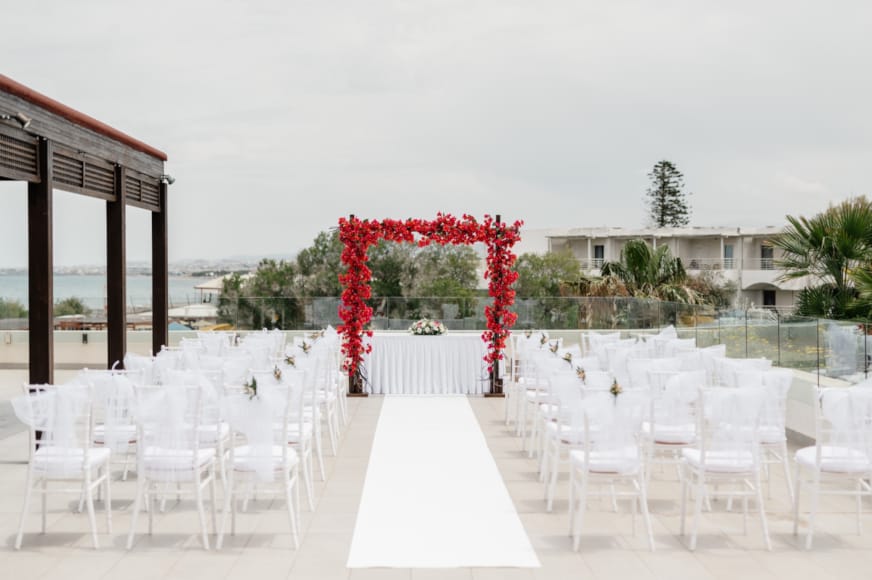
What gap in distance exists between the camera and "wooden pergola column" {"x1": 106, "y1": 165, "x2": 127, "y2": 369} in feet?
36.1

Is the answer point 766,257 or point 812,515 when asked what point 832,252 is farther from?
point 766,257

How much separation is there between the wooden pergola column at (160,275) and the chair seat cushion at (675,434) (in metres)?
8.40

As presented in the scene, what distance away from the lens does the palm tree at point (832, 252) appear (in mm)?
12570

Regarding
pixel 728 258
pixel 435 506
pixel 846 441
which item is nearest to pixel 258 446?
pixel 435 506

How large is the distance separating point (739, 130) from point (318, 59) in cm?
2289

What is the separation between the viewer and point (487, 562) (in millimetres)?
5355

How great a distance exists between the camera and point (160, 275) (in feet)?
43.1

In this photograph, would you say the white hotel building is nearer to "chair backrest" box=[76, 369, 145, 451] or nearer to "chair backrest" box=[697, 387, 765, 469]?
"chair backrest" box=[697, 387, 765, 469]

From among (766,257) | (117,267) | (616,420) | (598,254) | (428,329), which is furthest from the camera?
(598,254)

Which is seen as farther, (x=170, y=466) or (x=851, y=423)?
(x=851, y=423)

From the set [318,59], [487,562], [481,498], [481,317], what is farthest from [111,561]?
[318,59]

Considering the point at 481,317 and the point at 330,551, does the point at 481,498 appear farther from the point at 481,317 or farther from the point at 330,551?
the point at 481,317

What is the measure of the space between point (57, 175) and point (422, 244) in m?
5.42

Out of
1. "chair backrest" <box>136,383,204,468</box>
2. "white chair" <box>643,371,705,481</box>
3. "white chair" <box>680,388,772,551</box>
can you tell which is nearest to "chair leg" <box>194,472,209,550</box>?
"chair backrest" <box>136,383,204,468</box>
